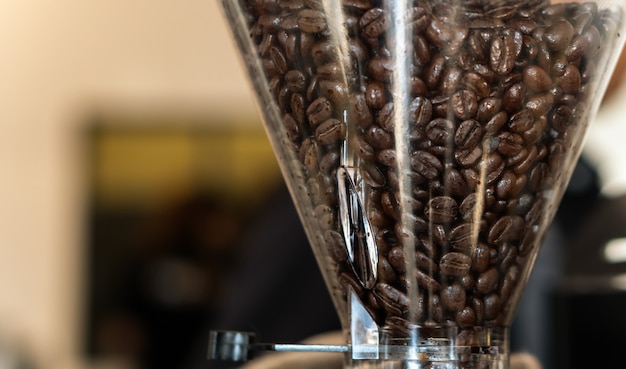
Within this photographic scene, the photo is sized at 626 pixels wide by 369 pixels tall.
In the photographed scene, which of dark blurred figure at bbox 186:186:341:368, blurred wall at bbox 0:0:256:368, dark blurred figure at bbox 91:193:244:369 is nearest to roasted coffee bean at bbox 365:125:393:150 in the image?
dark blurred figure at bbox 186:186:341:368

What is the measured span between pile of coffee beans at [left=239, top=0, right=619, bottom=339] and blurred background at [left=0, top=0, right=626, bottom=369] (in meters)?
2.57

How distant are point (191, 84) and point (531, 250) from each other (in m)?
2.71

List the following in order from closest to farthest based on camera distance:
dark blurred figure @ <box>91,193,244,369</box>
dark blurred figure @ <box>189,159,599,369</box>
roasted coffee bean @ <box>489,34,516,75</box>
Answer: roasted coffee bean @ <box>489,34,516,75</box> → dark blurred figure @ <box>189,159,599,369</box> → dark blurred figure @ <box>91,193,244,369</box>

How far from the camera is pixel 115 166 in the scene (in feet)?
10.0

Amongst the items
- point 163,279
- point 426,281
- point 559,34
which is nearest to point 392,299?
point 426,281

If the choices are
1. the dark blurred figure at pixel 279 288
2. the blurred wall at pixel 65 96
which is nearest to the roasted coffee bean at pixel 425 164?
the dark blurred figure at pixel 279 288

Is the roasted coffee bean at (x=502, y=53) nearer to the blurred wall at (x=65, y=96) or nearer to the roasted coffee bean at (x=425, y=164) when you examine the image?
the roasted coffee bean at (x=425, y=164)

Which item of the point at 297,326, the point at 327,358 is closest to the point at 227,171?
the point at 297,326

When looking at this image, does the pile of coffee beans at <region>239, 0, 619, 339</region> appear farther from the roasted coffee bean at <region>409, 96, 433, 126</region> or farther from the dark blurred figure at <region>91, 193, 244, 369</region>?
the dark blurred figure at <region>91, 193, 244, 369</region>

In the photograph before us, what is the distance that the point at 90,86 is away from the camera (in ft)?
9.95

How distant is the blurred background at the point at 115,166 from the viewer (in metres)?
2.98

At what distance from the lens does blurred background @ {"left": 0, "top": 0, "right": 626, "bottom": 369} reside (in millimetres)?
2977

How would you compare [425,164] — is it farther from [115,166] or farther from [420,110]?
[115,166]

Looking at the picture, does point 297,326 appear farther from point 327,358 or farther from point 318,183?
point 318,183
